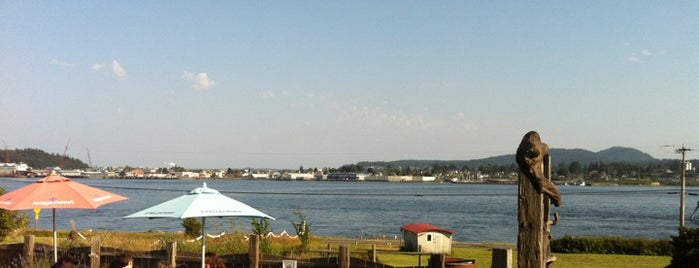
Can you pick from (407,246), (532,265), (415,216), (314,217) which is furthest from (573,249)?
(415,216)

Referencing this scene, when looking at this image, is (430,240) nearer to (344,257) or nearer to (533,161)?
(344,257)

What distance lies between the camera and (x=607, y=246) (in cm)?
3212

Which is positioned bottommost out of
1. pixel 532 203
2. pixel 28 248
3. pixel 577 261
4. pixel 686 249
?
pixel 577 261

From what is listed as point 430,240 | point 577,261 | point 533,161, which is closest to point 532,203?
point 533,161

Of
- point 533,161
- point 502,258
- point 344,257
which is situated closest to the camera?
point 533,161

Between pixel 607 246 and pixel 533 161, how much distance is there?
93.9 feet

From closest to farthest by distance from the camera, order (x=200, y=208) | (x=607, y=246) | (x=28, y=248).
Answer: (x=200, y=208) < (x=28, y=248) < (x=607, y=246)

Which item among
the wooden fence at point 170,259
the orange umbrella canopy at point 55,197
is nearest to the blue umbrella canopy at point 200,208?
the orange umbrella canopy at point 55,197

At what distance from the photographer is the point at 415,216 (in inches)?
3780

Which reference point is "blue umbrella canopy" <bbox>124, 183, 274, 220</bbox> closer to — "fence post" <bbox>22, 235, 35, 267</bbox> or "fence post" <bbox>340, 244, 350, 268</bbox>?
"fence post" <bbox>340, 244, 350, 268</bbox>

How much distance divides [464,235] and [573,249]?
100 feet

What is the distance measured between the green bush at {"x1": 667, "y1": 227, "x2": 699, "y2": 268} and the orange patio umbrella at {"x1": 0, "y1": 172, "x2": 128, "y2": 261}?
31.8 ft

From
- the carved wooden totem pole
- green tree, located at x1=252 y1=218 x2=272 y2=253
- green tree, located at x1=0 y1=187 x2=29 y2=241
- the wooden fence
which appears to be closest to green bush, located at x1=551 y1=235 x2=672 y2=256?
green tree, located at x1=252 y1=218 x2=272 y2=253

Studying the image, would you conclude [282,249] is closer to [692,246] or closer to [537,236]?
[692,246]
